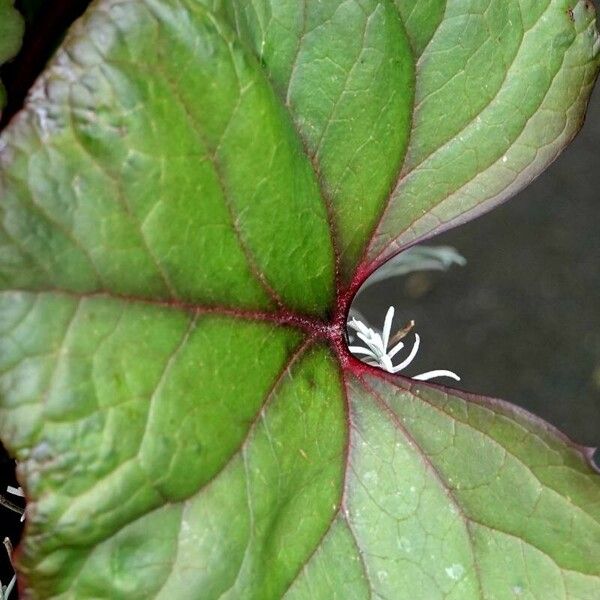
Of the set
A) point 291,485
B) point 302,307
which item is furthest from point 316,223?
point 291,485

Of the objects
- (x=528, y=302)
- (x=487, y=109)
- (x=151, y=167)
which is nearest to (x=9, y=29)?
(x=151, y=167)

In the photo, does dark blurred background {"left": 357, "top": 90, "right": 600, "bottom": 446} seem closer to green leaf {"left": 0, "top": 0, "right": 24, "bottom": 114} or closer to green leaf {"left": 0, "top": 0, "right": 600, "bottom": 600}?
green leaf {"left": 0, "top": 0, "right": 600, "bottom": 600}

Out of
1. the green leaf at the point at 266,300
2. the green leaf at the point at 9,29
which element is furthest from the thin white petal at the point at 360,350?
the green leaf at the point at 9,29

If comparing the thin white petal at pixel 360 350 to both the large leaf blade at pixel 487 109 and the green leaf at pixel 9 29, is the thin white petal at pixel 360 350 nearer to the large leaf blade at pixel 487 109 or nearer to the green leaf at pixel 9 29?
the large leaf blade at pixel 487 109

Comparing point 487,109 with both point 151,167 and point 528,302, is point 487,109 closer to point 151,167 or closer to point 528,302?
point 151,167

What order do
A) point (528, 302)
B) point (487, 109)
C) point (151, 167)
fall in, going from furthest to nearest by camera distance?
point (528, 302) < point (487, 109) < point (151, 167)

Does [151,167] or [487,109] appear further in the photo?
[487,109]

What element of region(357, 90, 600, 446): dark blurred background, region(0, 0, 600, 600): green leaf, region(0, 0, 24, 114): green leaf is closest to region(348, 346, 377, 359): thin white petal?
region(0, 0, 600, 600): green leaf

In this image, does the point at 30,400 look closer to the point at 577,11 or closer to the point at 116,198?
the point at 116,198
